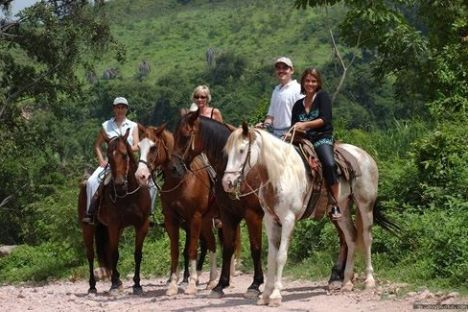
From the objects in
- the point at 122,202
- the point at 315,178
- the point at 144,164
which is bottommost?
the point at 122,202

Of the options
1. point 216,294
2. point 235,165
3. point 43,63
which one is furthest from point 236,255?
point 43,63

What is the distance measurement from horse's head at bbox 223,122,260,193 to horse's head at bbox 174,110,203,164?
1.09 m

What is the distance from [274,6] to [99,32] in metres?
115

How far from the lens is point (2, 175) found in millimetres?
30594

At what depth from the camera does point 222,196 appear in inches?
373

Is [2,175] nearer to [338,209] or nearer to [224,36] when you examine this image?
[338,209]

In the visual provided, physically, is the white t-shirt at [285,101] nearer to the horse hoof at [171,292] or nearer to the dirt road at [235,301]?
the dirt road at [235,301]

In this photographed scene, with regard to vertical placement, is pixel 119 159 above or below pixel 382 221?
above

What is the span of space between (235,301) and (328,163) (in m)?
1.92

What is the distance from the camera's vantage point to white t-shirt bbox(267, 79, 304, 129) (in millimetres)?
9867

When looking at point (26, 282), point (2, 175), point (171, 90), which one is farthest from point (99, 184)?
point (171, 90)

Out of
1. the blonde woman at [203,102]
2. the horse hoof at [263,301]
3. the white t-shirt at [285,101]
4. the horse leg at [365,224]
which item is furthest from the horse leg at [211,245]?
the horse hoof at [263,301]

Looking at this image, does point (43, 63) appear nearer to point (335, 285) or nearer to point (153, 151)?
point (153, 151)

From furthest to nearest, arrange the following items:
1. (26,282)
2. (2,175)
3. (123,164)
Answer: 1. (2,175)
2. (26,282)
3. (123,164)
